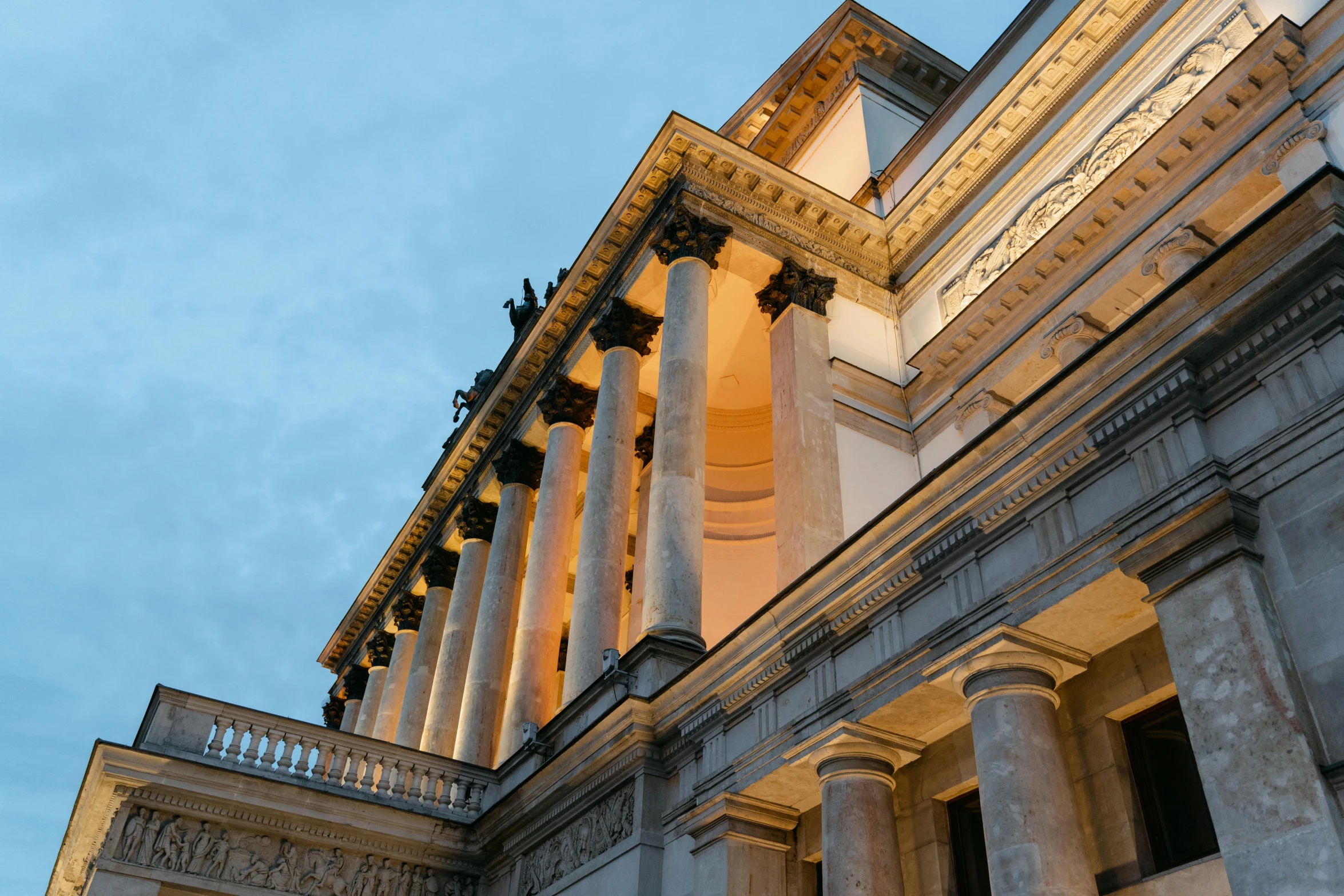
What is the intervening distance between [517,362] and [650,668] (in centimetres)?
1326

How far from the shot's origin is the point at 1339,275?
8109 mm

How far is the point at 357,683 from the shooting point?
124 feet

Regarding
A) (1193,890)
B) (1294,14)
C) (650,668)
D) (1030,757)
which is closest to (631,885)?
(650,668)

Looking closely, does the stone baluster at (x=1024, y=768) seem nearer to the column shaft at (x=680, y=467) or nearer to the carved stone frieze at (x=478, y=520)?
the column shaft at (x=680, y=467)

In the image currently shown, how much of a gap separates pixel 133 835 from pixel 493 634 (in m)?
9.36

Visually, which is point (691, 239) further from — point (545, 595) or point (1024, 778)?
point (1024, 778)

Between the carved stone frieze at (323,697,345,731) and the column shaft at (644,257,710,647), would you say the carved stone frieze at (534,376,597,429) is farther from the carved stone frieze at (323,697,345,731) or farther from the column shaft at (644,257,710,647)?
the carved stone frieze at (323,697,345,731)

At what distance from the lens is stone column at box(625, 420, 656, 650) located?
25.2 meters

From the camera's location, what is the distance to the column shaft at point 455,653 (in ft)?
80.5

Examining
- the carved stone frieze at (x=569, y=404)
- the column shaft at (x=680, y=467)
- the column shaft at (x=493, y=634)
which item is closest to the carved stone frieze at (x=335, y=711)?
the column shaft at (x=493, y=634)

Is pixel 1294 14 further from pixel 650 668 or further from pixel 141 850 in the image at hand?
pixel 141 850

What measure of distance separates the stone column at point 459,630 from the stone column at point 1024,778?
15674 mm

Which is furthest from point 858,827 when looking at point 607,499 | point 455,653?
point 455,653

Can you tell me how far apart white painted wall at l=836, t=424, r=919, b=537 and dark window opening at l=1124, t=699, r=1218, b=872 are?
9.00 meters
